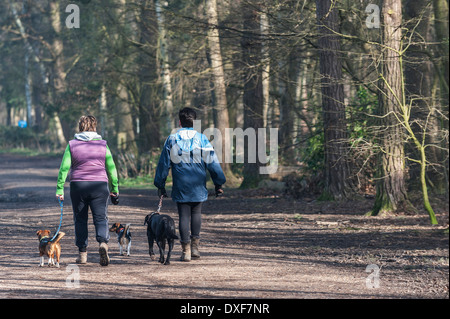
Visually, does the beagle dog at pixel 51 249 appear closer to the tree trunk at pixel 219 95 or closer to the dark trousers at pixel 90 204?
the dark trousers at pixel 90 204

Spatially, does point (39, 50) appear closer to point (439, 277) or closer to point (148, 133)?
point (148, 133)

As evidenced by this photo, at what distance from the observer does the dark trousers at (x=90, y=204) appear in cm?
958

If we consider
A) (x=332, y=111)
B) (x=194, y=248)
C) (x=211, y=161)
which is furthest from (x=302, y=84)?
(x=194, y=248)

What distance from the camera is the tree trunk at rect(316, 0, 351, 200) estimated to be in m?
16.0

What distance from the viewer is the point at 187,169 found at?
9922mm

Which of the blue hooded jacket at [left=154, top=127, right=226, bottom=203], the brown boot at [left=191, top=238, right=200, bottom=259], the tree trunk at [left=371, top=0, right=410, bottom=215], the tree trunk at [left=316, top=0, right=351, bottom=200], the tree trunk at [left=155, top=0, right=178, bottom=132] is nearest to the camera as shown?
the blue hooded jacket at [left=154, top=127, right=226, bottom=203]

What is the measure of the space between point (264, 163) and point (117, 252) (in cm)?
1251

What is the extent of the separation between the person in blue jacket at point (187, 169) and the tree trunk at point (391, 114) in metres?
4.30

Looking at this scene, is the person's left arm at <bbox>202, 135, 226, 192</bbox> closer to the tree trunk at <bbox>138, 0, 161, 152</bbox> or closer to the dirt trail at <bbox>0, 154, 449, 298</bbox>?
the dirt trail at <bbox>0, 154, 449, 298</bbox>

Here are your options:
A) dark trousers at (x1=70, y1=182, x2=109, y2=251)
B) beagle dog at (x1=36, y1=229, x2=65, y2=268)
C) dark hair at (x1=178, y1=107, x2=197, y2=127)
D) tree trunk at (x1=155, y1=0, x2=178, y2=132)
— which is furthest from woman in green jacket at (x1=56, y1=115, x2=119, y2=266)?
tree trunk at (x1=155, y1=0, x2=178, y2=132)

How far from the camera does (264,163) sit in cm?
2319

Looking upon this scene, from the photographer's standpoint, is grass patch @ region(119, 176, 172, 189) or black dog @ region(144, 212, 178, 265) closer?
black dog @ region(144, 212, 178, 265)

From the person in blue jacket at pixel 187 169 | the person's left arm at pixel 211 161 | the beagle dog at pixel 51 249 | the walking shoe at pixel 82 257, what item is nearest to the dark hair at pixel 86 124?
the person in blue jacket at pixel 187 169
